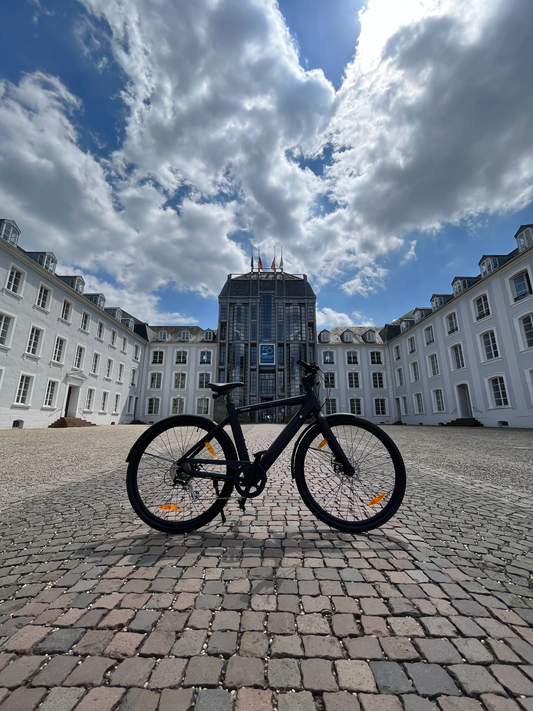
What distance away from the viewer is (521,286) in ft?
57.6

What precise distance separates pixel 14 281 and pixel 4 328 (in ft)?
8.85

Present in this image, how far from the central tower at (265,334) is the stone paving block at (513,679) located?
32.4 metres

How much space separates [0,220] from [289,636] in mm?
23167

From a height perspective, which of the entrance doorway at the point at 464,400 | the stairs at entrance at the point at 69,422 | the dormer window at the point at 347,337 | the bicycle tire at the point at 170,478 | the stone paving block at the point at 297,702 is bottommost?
the stone paving block at the point at 297,702

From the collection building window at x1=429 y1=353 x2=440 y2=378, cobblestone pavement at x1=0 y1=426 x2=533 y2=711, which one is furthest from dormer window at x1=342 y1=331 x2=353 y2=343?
cobblestone pavement at x1=0 y1=426 x2=533 y2=711

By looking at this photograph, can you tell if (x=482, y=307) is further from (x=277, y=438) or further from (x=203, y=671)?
(x=203, y=671)

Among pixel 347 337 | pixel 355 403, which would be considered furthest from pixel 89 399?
pixel 347 337

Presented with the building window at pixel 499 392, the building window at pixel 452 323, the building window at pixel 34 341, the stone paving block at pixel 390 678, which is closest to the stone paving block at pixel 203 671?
the stone paving block at pixel 390 678

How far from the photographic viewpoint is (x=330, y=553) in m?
2.20

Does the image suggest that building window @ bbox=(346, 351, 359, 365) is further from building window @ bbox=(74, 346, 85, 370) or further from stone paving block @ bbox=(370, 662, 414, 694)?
stone paving block @ bbox=(370, 662, 414, 694)

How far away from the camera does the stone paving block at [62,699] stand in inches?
41.4

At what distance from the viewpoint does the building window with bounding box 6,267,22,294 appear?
17484 mm

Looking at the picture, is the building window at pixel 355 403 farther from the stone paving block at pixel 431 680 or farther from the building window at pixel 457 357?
the stone paving block at pixel 431 680

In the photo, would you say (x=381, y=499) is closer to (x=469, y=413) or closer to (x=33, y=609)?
(x=33, y=609)
